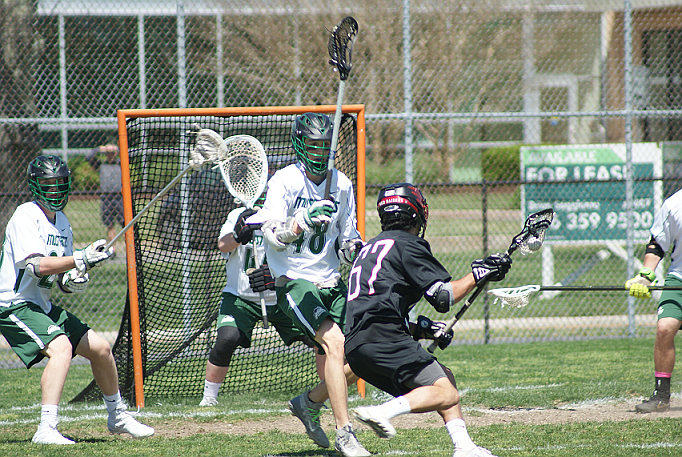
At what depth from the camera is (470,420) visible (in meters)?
5.23

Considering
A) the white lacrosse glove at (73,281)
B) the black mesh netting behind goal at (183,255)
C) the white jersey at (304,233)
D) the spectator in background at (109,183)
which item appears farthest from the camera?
the spectator in background at (109,183)

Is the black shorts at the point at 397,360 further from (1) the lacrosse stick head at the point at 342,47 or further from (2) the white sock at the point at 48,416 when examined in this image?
(2) the white sock at the point at 48,416

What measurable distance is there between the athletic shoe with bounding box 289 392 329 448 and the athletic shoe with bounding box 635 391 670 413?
2.47 meters

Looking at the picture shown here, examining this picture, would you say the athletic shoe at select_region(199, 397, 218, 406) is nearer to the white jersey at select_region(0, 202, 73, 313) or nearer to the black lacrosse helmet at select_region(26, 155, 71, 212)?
the white jersey at select_region(0, 202, 73, 313)

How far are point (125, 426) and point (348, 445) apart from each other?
1.73m

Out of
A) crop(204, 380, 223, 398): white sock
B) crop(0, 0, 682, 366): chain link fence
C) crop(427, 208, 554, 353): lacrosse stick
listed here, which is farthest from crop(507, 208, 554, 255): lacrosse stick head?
crop(0, 0, 682, 366): chain link fence

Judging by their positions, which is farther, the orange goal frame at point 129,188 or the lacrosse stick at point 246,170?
the orange goal frame at point 129,188

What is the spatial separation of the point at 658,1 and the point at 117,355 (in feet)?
33.5

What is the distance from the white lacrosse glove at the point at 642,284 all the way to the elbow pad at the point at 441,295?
1.97 m

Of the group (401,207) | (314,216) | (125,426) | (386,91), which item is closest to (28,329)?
(125,426)

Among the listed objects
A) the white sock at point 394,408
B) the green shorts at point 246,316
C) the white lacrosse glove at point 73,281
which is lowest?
the white sock at point 394,408

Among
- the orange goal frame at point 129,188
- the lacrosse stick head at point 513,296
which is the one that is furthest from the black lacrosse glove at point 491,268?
the orange goal frame at point 129,188

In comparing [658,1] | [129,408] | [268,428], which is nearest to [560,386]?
[268,428]

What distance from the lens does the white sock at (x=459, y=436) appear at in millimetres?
3627
